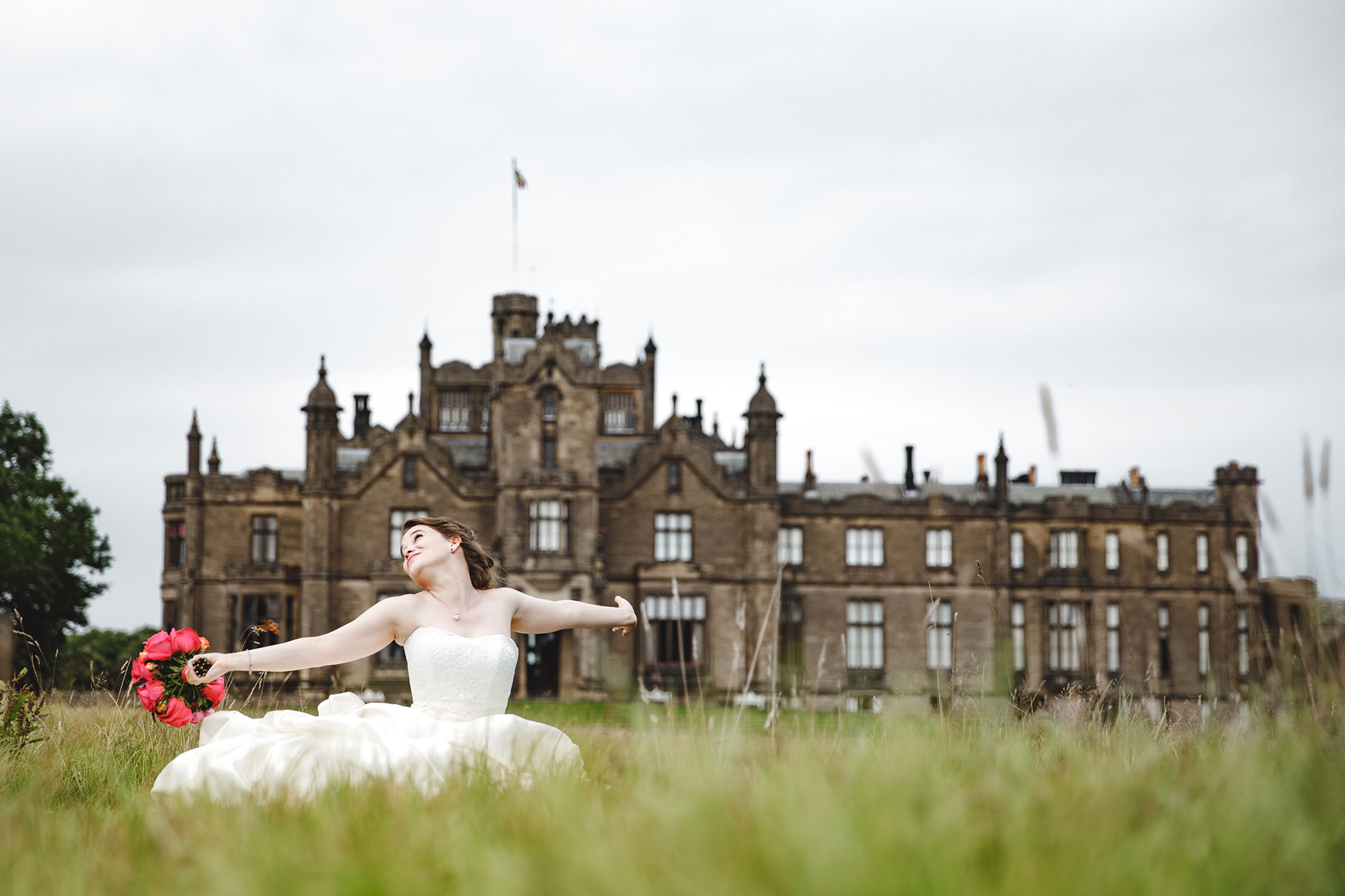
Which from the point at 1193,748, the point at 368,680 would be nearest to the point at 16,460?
the point at 368,680

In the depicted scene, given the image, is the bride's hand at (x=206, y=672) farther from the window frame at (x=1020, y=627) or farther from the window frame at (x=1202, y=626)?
the window frame at (x=1202, y=626)

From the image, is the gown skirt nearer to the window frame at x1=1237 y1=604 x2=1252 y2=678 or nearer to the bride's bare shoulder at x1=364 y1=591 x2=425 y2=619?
the bride's bare shoulder at x1=364 y1=591 x2=425 y2=619

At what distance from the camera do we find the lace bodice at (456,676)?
6.70m

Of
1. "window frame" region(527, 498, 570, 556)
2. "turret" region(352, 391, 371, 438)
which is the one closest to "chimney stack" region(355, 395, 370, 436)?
"turret" region(352, 391, 371, 438)

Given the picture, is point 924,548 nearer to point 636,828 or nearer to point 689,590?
point 689,590

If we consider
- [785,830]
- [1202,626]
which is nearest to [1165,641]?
[1202,626]

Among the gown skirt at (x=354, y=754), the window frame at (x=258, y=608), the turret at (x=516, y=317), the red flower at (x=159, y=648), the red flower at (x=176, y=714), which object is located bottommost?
the window frame at (x=258, y=608)

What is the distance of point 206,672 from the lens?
676 centimetres

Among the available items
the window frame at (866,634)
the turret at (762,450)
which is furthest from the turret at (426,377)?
the window frame at (866,634)

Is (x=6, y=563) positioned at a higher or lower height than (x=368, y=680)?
higher

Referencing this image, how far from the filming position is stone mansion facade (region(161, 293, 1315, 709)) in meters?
37.0

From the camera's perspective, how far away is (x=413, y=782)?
5211 mm

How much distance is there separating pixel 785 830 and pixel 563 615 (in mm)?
4160

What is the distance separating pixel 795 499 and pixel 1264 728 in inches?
1385
